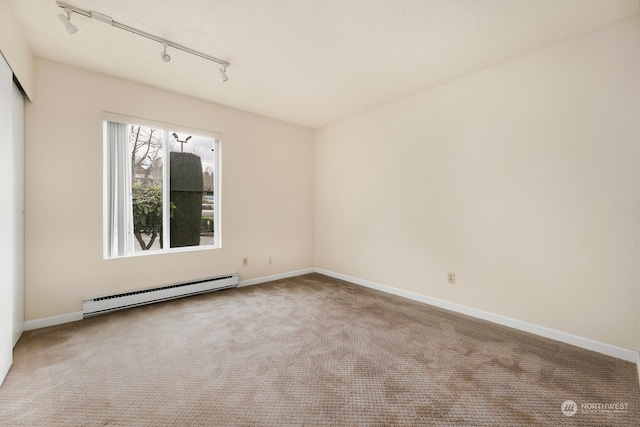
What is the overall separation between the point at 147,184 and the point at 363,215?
3003mm

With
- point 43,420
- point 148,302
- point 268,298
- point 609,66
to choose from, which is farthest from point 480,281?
point 148,302

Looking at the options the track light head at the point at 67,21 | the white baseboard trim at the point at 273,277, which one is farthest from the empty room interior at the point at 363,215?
the white baseboard trim at the point at 273,277

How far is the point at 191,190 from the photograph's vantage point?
388 centimetres

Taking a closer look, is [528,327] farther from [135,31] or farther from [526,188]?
[135,31]

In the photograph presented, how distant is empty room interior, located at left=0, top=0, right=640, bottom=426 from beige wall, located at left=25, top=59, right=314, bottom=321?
2 centimetres

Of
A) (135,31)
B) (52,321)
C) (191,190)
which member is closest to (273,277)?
(191,190)

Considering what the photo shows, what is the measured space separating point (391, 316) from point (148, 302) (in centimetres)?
288

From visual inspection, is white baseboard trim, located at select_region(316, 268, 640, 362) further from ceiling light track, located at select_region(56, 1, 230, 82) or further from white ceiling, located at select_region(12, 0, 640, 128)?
ceiling light track, located at select_region(56, 1, 230, 82)

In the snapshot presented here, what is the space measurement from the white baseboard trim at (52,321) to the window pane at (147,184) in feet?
2.94

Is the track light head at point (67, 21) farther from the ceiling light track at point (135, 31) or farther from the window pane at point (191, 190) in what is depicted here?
the window pane at point (191, 190)

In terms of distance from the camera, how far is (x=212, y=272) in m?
3.93

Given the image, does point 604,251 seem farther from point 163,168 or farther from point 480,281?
point 163,168

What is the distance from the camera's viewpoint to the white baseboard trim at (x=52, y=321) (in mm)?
2701

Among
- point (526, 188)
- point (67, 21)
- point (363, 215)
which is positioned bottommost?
point (363, 215)
